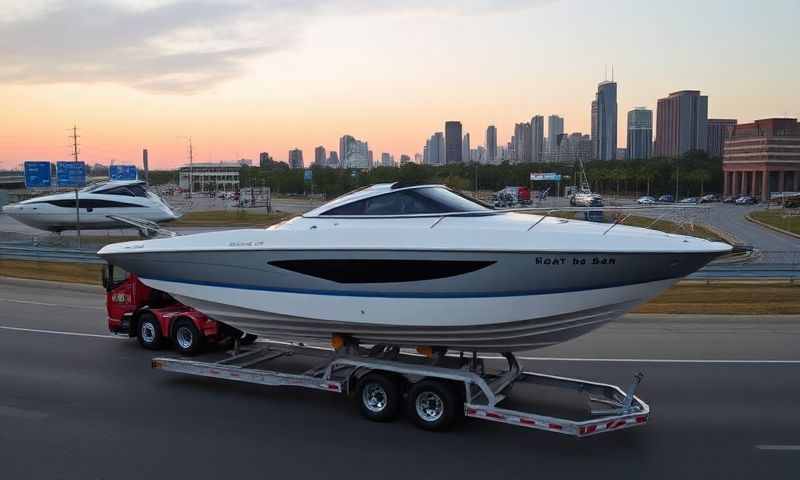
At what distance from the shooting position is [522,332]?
762 cm

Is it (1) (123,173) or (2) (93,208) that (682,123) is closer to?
(1) (123,173)

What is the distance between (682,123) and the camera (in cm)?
16825

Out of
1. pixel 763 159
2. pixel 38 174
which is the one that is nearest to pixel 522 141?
pixel 763 159

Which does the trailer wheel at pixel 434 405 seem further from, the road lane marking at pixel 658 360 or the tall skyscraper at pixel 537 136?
the tall skyscraper at pixel 537 136

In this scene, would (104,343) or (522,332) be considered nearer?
(522,332)

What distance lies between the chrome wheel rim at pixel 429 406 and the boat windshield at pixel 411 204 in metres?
2.13

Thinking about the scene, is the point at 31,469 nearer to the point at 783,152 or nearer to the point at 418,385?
the point at 418,385

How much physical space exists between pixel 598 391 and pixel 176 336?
6.26 meters

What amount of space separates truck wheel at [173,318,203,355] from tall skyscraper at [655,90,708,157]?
167879mm

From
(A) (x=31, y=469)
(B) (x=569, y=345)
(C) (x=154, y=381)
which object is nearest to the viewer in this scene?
(A) (x=31, y=469)

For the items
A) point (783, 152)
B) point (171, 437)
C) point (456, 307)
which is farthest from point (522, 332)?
point (783, 152)

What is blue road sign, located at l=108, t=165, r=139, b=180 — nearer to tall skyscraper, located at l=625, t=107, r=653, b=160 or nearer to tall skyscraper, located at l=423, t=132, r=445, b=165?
tall skyscraper, located at l=423, t=132, r=445, b=165

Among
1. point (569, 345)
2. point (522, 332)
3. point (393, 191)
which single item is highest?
point (393, 191)

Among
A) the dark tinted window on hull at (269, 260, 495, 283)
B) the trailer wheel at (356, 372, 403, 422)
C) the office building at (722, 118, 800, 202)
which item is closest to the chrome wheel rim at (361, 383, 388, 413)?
the trailer wheel at (356, 372, 403, 422)
